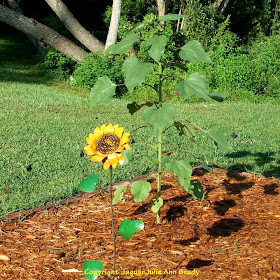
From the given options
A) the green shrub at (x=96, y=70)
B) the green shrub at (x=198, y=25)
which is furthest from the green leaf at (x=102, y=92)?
the green shrub at (x=198, y=25)

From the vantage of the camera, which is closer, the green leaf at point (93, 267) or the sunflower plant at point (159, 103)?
the green leaf at point (93, 267)

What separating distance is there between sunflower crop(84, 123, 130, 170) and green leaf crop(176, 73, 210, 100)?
466 mm

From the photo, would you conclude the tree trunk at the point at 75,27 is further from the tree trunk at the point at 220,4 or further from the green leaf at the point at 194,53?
the green leaf at the point at 194,53

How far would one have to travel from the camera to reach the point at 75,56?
12.2 m

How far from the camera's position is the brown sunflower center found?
2.46 m

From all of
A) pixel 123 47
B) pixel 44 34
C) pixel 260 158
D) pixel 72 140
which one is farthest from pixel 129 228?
pixel 44 34

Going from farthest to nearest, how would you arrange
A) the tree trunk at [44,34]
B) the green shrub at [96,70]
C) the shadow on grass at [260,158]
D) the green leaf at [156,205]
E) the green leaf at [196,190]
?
1. the tree trunk at [44,34]
2. the green shrub at [96,70]
3. the shadow on grass at [260,158]
4. the green leaf at [196,190]
5. the green leaf at [156,205]

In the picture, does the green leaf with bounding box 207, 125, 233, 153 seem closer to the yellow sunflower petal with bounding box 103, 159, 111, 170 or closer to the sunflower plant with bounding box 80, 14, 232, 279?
the sunflower plant with bounding box 80, 14, 232, 279

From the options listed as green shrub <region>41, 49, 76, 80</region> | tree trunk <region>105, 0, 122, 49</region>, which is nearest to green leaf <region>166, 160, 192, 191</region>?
tree trunk <region>105, 0, 122, 49</region>

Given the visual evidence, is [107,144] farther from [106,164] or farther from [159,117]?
[159,117]

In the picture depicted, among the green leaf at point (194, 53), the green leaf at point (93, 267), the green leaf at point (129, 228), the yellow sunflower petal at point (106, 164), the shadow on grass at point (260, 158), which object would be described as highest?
the green leaf at point (194, 53)

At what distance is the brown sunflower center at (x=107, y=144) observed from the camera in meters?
2.46

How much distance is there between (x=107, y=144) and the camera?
2494 mm

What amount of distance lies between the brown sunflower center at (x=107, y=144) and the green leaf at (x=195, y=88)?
494 mm
